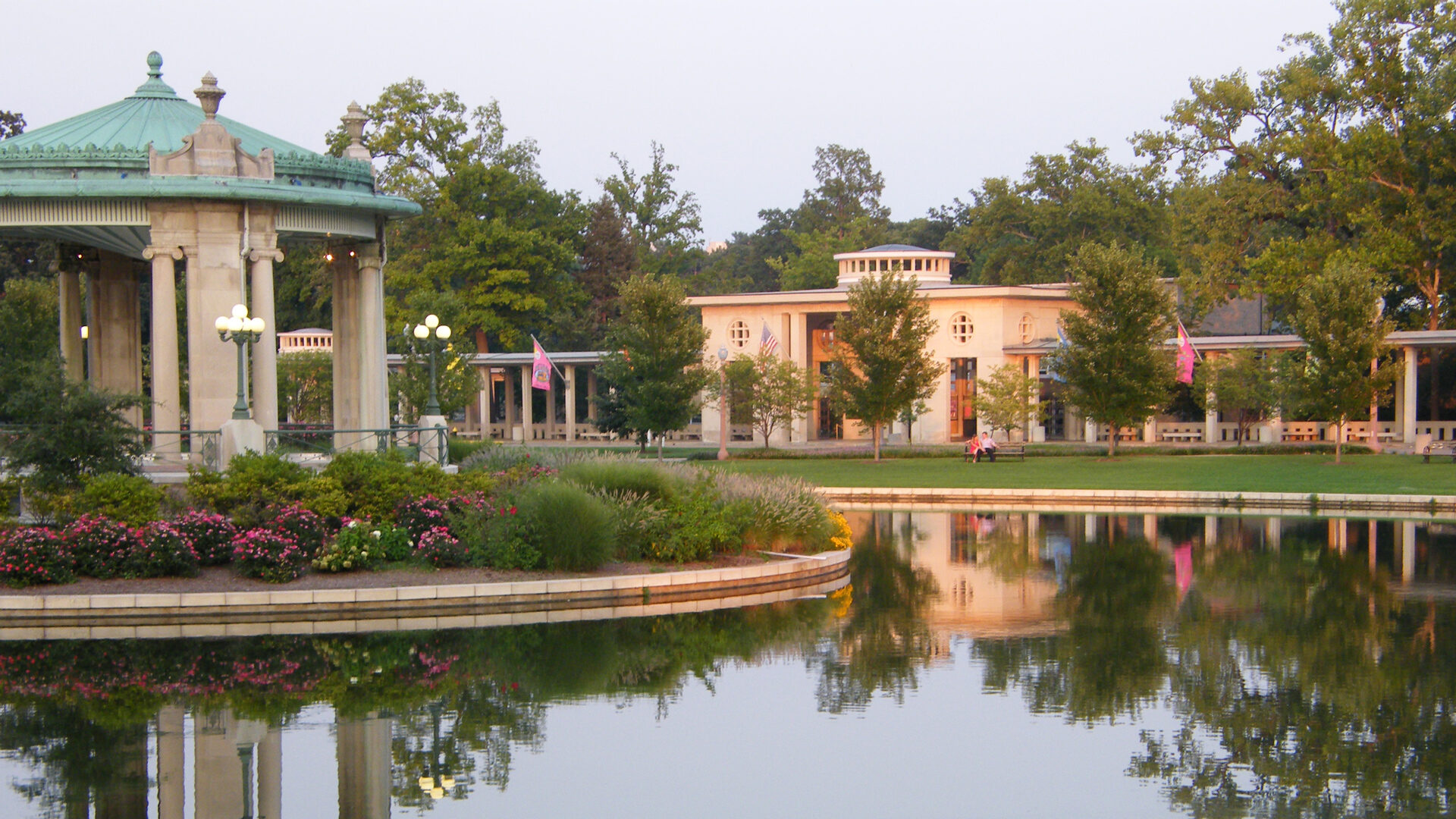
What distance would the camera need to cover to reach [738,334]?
58219 mm

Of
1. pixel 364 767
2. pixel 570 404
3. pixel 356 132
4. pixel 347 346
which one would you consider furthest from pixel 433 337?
pixel 570 404

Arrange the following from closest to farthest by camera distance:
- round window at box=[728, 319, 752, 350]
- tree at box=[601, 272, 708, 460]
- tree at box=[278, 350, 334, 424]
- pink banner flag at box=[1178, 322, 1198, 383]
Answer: pink banner flag at box=[1178, 322, 1198, 383], tree at box=[601, 272, 708, 460], tree at box=[278, 350, 334, 424], round window at box=[728, 319, 752, 350]

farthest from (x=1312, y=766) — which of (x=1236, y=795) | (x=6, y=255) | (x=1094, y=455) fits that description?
(x=6, y=255)

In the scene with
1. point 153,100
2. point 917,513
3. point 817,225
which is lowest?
point 917,513

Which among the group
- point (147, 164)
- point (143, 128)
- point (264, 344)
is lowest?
point (264, 344)

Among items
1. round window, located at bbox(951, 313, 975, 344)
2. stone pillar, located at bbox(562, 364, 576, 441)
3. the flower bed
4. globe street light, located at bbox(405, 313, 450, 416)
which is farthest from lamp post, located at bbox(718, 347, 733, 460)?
the flower bed

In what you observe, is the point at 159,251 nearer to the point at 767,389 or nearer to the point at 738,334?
the point at 767,389

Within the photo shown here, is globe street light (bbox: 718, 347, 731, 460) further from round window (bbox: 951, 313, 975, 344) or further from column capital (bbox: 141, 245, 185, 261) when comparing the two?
column capital (bbox: 141, 245, 185, 261)

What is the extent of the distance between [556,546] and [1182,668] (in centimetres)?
793

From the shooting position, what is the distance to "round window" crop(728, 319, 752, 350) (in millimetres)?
58125

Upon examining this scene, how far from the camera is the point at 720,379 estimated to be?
163ft

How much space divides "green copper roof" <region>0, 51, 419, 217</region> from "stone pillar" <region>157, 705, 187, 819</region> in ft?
39.1

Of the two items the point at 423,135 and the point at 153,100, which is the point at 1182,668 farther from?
the point at 423,135

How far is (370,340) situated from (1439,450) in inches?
1233
